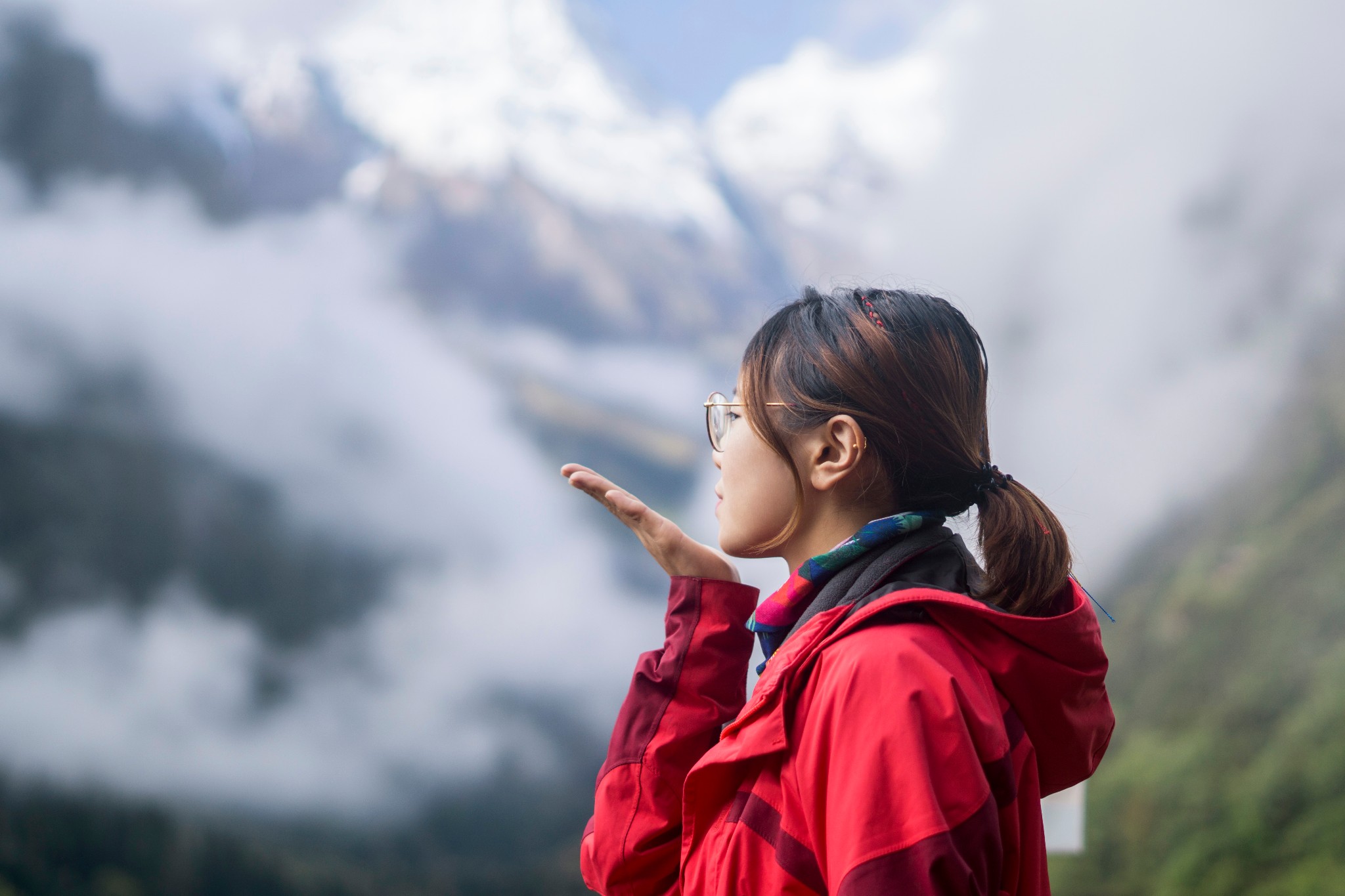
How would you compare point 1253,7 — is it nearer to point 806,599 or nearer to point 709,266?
point 709,266

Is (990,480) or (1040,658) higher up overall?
(990,480)

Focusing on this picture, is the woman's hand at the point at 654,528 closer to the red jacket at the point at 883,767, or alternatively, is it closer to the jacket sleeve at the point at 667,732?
the jacket sleeve at the point at 667,732

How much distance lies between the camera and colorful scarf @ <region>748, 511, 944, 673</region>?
0.70 metres

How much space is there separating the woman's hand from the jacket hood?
28cm

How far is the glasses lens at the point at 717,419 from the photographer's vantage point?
0.81 meters

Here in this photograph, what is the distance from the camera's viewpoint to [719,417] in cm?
82

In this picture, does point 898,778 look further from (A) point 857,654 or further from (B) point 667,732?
(B) point 667,732

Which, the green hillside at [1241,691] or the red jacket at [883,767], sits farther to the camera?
the green hillside at [1241,691]

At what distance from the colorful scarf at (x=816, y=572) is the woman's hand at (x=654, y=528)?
0.12 meters

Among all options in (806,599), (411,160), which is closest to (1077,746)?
(806,599)

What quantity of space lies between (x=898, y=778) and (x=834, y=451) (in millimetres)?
271

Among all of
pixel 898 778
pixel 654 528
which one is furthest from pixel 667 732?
pixel 898 778

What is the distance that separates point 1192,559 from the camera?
2.78 m

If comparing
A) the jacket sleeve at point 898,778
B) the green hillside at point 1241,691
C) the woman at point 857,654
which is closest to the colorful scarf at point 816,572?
the woman at point 857,654
